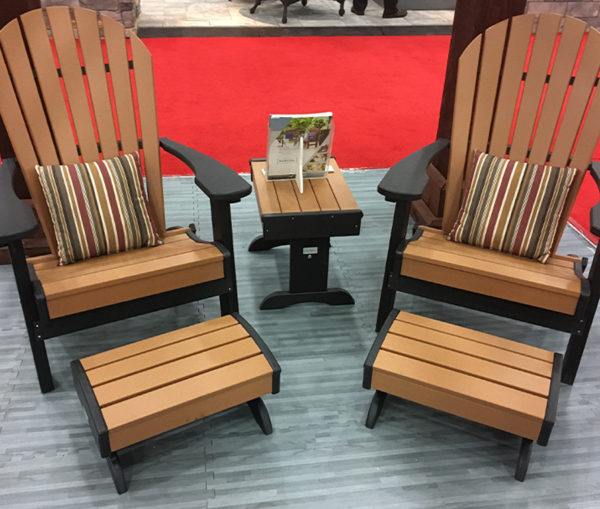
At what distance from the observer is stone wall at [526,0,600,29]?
6.43 meters

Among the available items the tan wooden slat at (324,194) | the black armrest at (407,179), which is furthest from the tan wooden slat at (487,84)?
the tan wooden slat at (324,194)

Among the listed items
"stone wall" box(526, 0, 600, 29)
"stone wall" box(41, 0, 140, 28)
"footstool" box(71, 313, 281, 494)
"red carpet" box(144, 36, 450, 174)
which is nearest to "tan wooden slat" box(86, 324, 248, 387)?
"footstool" box(71, 313, 281, 494)

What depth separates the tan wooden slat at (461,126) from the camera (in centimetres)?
250

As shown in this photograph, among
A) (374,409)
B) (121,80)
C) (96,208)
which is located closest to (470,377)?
(374,409)

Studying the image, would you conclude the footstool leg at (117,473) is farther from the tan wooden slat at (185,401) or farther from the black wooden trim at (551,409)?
the black wooden trim at (551,409)

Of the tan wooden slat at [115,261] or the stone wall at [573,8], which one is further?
the stone wall at [573,8]

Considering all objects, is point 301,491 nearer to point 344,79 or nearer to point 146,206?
point 146,206

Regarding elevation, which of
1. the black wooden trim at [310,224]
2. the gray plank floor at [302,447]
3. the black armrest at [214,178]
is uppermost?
the black armrest at [214,178]

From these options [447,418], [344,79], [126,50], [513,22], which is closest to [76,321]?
[126,50]

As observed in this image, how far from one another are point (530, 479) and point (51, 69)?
7.53 feet

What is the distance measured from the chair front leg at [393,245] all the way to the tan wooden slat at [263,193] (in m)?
0.47

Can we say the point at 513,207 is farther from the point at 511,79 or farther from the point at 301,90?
the point at 301,90

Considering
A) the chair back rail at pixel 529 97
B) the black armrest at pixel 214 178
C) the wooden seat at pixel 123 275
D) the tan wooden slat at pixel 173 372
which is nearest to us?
the tan wooden slat at pixel 173 372

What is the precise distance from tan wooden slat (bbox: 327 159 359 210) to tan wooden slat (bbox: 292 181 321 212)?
98 mm
